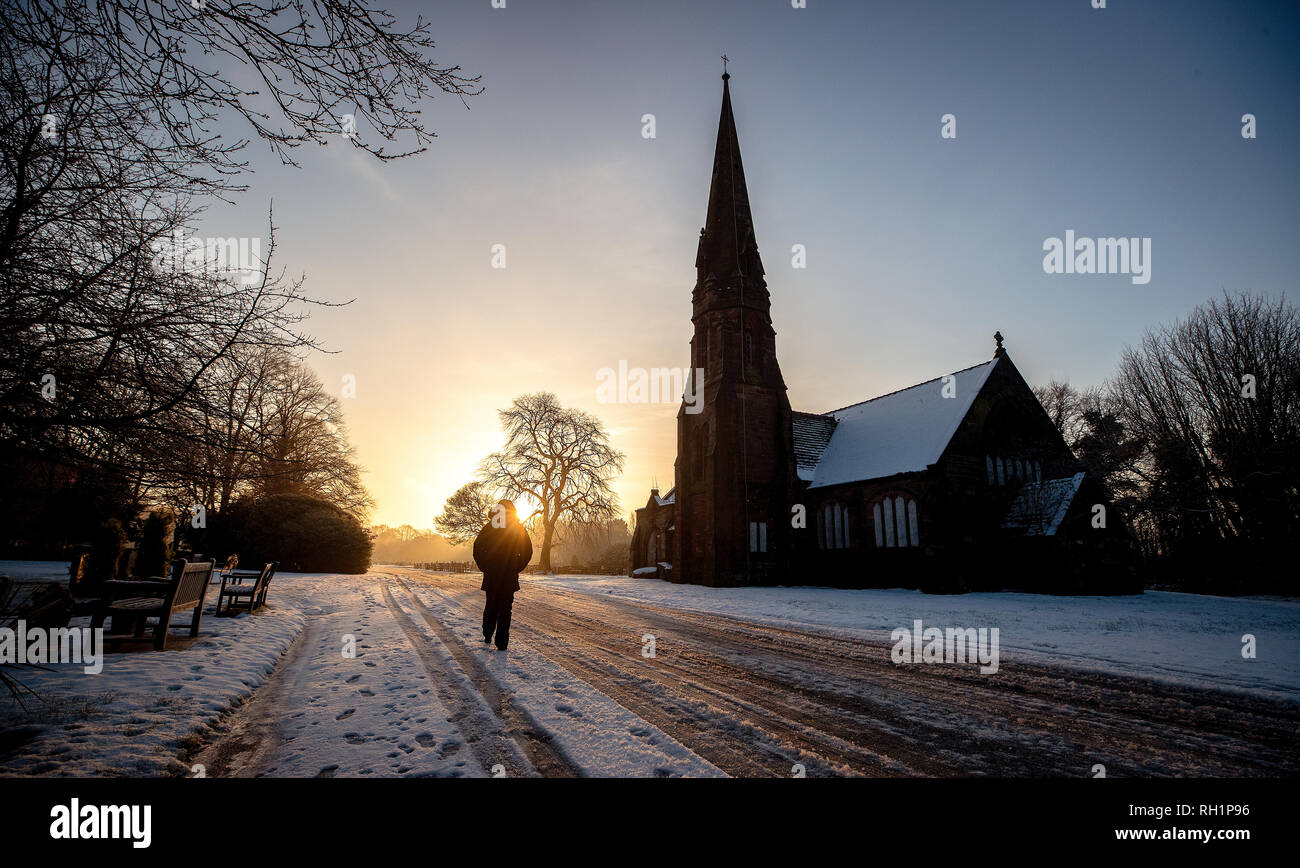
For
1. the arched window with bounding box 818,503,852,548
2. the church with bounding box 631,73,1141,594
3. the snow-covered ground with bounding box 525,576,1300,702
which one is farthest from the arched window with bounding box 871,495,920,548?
the snow-covered ground with bounding box 525,576,1300,702

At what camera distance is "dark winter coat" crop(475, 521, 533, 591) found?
25.6ft

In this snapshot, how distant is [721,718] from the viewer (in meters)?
4.40

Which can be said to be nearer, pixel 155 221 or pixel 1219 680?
pixel 155 221

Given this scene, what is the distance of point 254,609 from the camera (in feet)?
35.5

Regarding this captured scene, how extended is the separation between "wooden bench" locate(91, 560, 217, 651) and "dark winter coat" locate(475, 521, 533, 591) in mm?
3607

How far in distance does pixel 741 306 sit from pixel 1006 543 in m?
16.4

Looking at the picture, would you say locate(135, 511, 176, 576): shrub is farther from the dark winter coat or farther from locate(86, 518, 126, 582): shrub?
the dark winter coat

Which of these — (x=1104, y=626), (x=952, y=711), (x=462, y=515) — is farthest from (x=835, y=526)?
(x=462, y=515)

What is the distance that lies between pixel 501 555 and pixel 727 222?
26.9 meters

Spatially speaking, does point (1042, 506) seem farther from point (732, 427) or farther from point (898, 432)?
point (732, 427)
